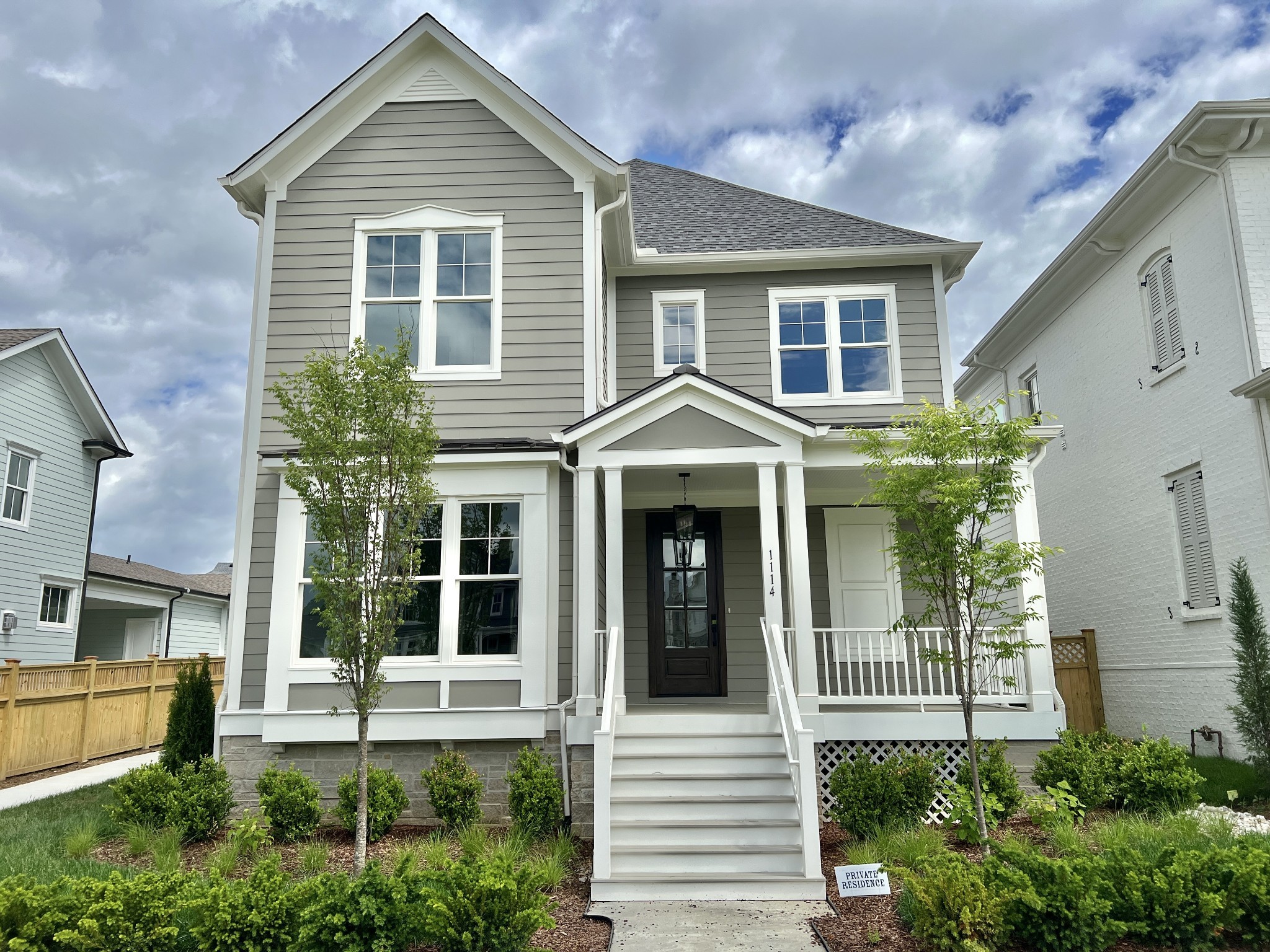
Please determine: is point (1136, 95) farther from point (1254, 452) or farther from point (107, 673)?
point (107, 673)

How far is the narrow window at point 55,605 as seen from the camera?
17.2 metres

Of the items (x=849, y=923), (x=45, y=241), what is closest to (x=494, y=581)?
(x=849, y=923)

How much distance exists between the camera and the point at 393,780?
8.10 m

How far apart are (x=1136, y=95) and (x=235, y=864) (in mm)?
17668

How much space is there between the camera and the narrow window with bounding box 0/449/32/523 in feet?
53.8

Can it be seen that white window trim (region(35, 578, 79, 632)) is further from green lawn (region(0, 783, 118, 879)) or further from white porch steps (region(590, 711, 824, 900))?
white porch steps (region(590, 711, 824, 900))

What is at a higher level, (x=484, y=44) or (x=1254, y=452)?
(x=484, y=44)

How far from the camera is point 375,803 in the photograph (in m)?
7.87

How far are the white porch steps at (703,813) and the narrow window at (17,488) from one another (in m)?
14.1

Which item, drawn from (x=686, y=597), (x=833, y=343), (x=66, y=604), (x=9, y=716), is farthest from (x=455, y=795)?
(x=66, y=604)

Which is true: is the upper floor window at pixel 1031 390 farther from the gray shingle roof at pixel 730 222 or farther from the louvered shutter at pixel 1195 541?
the gray shingle roof at pixel 730 222

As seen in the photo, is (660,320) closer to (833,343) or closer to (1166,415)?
(833,343)

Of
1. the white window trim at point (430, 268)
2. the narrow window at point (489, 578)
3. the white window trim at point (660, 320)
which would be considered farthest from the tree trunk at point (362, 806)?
the white window trim at point (660, 320)

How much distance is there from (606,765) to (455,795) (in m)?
1.86
